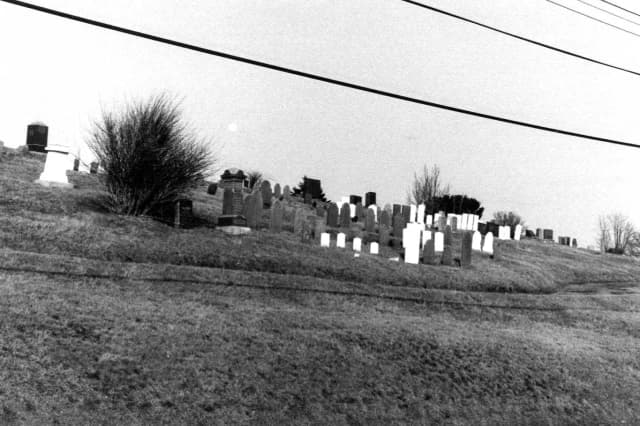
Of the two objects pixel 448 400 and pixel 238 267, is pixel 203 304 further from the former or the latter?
pixel 448 400

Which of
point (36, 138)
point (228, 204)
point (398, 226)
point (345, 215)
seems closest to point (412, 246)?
point (398, 226)

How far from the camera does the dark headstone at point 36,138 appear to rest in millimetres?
27141

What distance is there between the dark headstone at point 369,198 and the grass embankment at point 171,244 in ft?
29.8

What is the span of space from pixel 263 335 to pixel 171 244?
6.50 meters

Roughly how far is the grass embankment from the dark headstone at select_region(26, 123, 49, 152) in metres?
0.53

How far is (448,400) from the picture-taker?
11.9 m

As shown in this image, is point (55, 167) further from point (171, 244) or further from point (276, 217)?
point (276, 217)

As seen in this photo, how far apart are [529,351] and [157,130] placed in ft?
40.2

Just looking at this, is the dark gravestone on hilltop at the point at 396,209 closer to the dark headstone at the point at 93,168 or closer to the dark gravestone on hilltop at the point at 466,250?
the dark gravestone on hilltop at the point at 466,250

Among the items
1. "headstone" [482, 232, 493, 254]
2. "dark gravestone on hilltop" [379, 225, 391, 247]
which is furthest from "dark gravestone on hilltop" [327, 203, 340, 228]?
"headstone" [482, 232, 493, 254]

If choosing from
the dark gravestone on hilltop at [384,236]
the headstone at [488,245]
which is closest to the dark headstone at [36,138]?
the dark gravestone on hilltop at [384,236]

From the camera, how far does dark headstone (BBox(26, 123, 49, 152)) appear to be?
27141mm

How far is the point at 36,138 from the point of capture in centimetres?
2728

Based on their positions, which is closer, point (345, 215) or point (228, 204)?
point (228, 204)
